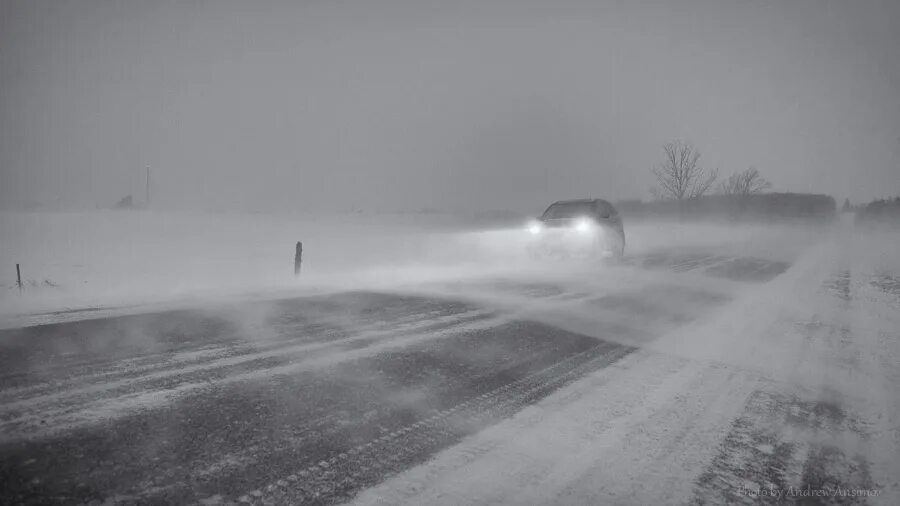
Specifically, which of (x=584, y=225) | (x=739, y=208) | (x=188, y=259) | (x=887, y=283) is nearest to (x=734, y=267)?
(x=887, y=283)

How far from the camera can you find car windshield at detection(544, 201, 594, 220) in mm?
12791

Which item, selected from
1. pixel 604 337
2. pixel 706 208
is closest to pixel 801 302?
pixel 604 337

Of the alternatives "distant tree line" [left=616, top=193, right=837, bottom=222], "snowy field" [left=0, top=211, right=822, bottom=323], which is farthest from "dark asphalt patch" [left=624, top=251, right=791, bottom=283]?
"distant tree line" [left=616, top=193, right=837, bottom=222]

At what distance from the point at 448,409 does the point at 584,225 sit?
10.4m

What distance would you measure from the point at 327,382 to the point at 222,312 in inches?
138

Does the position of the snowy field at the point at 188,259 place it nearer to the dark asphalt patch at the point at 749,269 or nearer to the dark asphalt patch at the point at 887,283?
the dark asphalt patch at the point at 749,269

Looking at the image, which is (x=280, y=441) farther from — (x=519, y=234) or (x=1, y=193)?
(x=1, y=193)

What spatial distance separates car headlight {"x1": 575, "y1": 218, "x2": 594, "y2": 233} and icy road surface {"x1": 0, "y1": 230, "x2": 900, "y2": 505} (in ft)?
21.4

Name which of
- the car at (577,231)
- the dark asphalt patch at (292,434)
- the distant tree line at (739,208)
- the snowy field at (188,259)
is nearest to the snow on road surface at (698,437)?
the dark asphalt patch at (292,434)

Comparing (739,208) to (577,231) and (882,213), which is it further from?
(577,231)

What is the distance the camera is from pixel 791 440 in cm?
253

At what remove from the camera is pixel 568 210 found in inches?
520

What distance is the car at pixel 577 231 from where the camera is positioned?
12.3 meters

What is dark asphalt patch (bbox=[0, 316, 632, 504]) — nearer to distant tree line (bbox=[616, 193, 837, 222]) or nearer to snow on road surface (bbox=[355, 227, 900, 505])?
snow on road surface (bbox=[355, 227, 900, 505])
